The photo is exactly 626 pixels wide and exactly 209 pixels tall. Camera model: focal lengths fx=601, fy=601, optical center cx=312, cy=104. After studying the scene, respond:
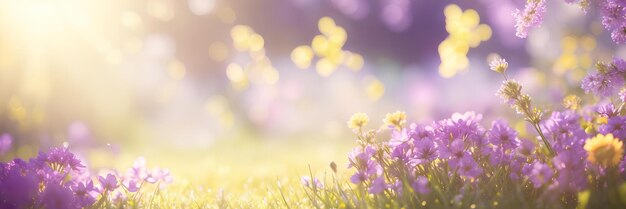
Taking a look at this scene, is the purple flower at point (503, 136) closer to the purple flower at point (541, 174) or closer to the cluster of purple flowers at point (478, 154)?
the cluster of purple flowers at point (478, 154)

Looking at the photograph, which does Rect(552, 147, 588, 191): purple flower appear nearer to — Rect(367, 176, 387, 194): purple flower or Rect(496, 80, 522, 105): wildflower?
Rect(496, 80, 522, 105): wildflower

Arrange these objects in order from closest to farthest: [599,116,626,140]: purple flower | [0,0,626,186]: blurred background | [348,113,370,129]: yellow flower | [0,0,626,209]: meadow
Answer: [599,116,626,140]: purple flower < [348,113,370,129]: yellow flower < [0,0,626,209]: meadow < [0,0,626,186]: blurred background

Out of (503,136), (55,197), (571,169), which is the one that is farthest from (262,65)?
(571,169)

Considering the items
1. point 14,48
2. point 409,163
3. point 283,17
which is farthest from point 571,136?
point 14,48

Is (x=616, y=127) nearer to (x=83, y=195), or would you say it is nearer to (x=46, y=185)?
(x=83, y=195)

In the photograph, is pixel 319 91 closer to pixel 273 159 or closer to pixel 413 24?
pixel 413 24

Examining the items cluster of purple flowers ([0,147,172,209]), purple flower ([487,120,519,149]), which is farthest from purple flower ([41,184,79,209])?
purple flower ([487,120,519,149])
